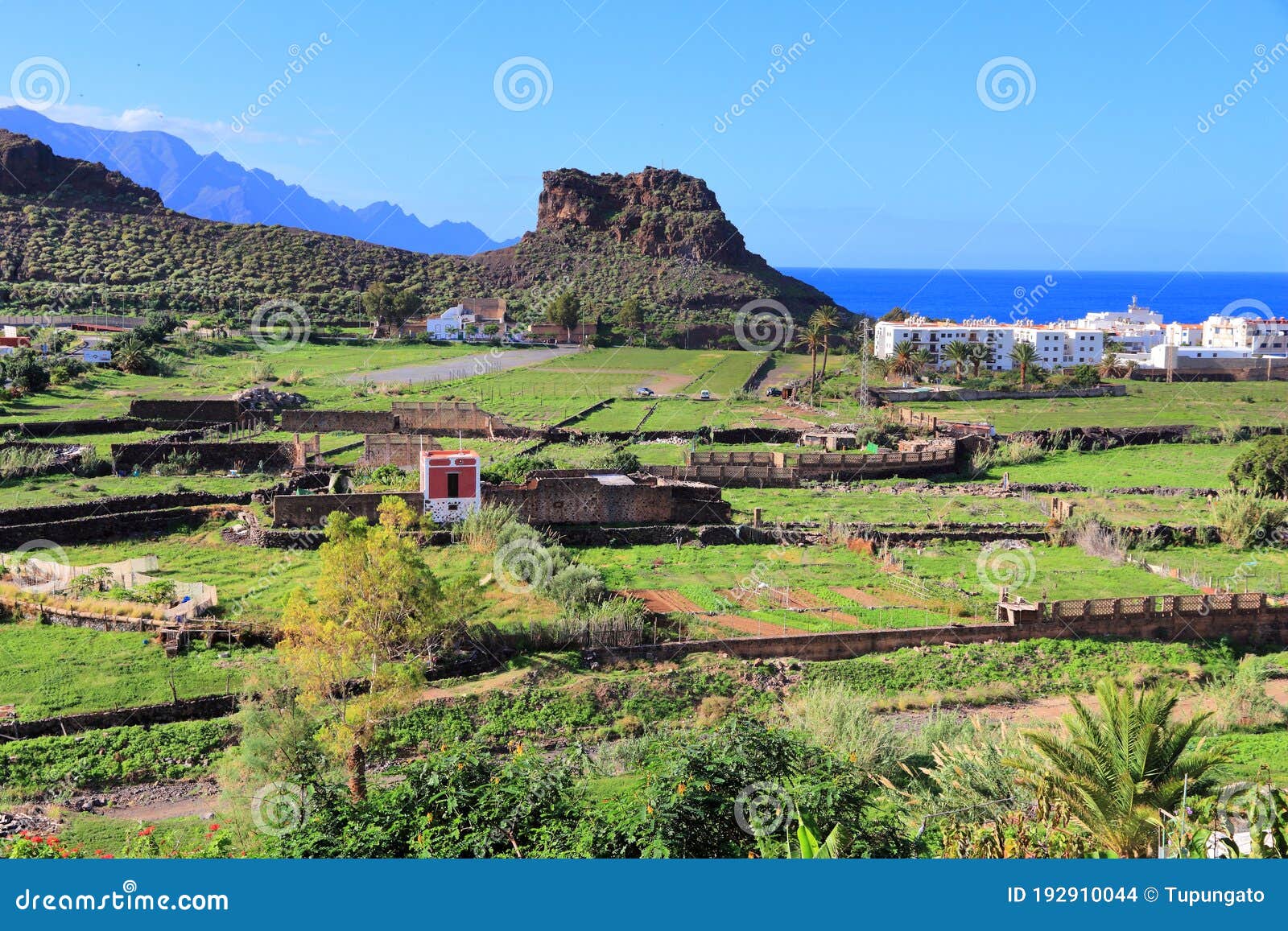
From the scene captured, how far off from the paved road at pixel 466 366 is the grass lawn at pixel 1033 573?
117 feet

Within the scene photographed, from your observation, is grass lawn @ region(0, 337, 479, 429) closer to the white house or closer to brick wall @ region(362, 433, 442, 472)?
the white house

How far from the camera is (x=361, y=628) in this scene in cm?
1886

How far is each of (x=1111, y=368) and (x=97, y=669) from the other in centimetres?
6765

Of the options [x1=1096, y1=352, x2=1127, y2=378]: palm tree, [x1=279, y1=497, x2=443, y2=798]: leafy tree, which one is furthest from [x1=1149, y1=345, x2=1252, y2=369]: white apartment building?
[x1=279, y1=497, x2=443, y2=798]: leafy tree

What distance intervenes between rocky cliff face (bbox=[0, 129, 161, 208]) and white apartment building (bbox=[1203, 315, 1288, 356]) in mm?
85787

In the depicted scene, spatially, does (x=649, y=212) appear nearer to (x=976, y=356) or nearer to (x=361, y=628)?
(x=976, y=356)

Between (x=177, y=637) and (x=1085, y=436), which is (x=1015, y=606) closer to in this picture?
(x=177, y=637)

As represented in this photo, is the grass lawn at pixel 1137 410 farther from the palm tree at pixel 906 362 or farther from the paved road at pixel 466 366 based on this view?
the paved road at pixel 466 366

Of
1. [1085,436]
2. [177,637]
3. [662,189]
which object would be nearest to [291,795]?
[177,637]

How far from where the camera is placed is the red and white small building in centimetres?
2892

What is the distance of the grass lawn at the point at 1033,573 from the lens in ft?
86.2

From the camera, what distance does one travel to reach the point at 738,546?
29.7m

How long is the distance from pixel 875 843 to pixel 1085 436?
42.1 metres

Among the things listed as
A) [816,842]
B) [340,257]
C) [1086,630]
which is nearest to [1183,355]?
[1086,630]
